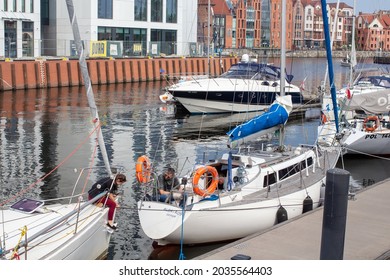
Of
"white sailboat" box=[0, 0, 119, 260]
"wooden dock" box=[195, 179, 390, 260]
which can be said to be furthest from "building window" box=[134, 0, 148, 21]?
"white sailboat" box=[0, 0, 119, 260]

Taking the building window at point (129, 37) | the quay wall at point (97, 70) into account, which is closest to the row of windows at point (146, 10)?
the building window at point (129, 37)

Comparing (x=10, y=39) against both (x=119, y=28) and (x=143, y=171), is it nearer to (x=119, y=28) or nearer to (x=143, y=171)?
(x=119, y=28)

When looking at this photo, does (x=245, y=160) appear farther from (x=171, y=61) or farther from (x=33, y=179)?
(x=171, y=61)

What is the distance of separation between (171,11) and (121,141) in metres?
49.8

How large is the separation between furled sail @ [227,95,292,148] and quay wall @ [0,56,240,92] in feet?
115

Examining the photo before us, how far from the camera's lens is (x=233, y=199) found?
1853cm

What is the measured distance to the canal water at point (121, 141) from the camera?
843 inches

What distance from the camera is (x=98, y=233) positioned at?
1614 cm

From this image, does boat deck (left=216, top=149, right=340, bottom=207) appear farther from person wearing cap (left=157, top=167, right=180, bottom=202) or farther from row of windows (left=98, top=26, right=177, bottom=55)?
row of windows (left=98, top=26, right=177, bottom=55)

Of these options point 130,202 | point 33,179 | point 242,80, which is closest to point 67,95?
point 242,80

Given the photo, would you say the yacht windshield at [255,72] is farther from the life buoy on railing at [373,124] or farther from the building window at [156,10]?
the building window at [156,10]

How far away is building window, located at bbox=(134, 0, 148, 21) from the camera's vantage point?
255 feet

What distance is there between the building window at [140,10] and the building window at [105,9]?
3736 millimetres

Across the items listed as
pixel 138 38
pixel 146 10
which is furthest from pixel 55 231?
pixel 146 10
